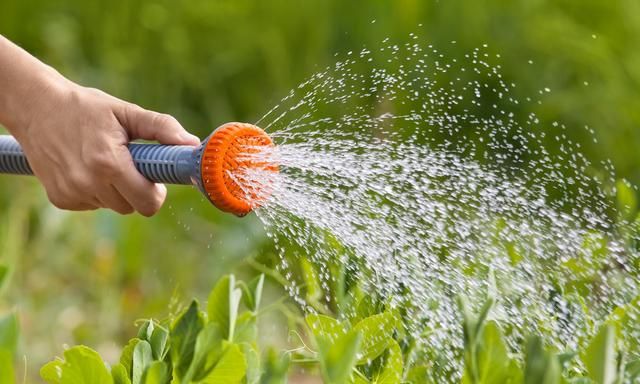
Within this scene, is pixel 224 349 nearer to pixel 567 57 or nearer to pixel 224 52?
pixel 567 57

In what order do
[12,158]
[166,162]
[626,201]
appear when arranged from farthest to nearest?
[12,158] < [166,162] < [626,201]

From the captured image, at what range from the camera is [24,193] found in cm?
350

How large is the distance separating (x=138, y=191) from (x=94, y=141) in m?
0.09

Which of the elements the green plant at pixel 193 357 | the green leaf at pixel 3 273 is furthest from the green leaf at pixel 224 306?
the green leaf at pixel 3 273

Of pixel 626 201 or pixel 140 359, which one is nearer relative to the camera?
pixel 140 359

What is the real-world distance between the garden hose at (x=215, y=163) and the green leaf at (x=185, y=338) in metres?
0.38

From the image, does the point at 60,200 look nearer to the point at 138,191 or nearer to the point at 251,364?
the point at 138,191

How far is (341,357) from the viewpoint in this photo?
0.83 m

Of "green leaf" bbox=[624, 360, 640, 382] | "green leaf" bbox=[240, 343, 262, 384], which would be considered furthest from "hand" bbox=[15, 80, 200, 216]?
"green leaf" bbox=[624, 360, 640, 382]

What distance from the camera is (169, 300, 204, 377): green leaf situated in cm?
87

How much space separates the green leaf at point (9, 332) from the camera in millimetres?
789

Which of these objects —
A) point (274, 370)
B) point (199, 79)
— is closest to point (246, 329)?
point (274, 370)

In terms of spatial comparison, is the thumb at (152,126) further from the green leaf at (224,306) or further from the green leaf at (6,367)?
the green leaf at (6,367)

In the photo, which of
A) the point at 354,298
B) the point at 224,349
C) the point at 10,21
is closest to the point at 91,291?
the point at 10,21
